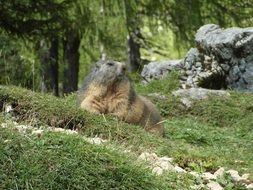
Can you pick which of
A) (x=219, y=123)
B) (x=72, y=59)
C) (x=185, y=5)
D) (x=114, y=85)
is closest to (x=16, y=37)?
(x=72, y=59)

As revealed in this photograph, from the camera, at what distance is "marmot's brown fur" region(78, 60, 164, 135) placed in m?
7.93

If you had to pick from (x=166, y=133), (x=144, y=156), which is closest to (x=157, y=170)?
Answer: (x=144, y=156)

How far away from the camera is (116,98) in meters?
8.04

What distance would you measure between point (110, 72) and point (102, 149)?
304cm

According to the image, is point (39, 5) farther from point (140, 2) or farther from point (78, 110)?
point (78, 110)

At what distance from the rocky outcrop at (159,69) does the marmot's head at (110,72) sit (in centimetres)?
596

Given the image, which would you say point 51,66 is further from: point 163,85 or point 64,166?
point 64,166

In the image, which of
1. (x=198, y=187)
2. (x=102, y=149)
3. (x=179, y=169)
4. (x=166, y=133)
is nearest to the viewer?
(x=102, y=149)

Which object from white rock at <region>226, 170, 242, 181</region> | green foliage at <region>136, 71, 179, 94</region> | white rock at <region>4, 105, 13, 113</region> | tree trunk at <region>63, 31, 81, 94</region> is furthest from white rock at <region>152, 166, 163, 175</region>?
tree trunk at <region>63, 31, 81, 94</region>

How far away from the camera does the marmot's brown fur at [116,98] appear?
26.0ft

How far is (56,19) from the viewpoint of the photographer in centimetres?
1566

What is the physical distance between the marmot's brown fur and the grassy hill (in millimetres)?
326

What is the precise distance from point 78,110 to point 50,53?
41.5ft

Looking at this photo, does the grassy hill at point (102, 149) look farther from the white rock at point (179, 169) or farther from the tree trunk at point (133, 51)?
the tree trunk at point (133, 51)
